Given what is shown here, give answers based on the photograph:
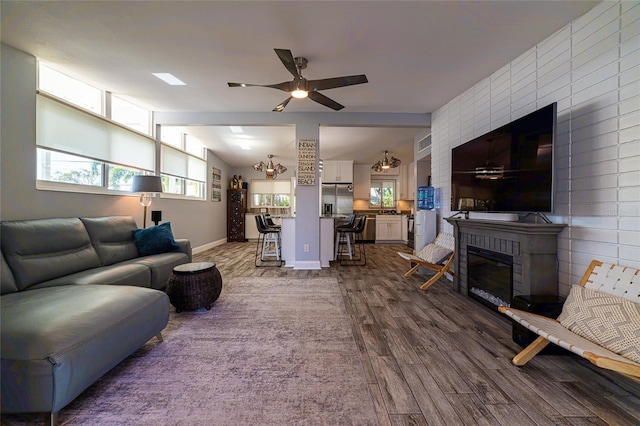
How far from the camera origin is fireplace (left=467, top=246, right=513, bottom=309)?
8.16ft

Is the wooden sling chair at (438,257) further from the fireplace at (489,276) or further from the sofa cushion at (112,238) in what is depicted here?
the sofa cushion at (112,238)

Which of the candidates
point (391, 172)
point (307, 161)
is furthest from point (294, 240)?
point (391, 172)

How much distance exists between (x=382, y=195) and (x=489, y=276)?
224 inches

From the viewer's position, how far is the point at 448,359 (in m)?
1.82

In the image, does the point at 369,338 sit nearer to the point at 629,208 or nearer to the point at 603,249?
the point at 603,249

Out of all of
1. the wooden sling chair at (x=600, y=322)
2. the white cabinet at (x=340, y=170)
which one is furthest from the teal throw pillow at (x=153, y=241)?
the white cabinet at (x=340, y=170)

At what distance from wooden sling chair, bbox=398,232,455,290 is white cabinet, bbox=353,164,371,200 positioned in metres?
4.32

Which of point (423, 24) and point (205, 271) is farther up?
point (423, 24)

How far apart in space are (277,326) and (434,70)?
327cm

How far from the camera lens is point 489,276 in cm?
277

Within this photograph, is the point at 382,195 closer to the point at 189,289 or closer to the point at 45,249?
the point at 189,289

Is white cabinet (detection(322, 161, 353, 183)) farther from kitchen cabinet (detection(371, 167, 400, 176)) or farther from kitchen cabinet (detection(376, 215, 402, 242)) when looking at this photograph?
kitchen cabinet (detection(376, 215, 402, 242))

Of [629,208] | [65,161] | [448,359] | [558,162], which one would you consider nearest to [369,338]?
[448,359]

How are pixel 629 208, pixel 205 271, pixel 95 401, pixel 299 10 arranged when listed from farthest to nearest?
pixel 205 271 < pixel 299 10 < pixel 629 208 < pixel 95 401
